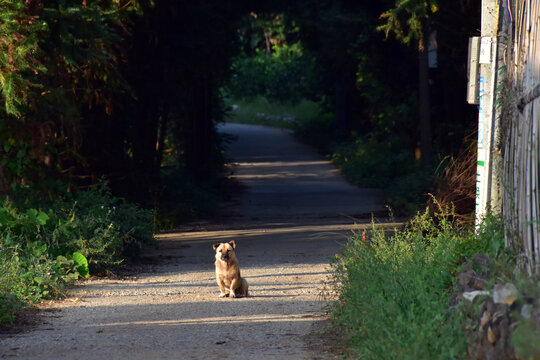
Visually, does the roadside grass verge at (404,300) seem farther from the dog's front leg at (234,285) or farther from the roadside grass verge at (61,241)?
the roadside grass verge at (61,241)

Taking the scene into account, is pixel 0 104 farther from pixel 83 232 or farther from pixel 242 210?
pixel 242 210

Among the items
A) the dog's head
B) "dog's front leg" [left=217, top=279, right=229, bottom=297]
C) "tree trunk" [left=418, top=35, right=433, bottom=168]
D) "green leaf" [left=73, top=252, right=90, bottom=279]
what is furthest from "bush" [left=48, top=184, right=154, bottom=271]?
"tree trunk" [left=418, top=35, right=433, bottom=168]

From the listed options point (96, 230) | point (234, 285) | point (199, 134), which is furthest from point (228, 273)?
point (199, 134)

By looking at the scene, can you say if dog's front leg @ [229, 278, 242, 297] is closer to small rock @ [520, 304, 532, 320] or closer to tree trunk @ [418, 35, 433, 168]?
small rock @ [520, 304, 532, 320]

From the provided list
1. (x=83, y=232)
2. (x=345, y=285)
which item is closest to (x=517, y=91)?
(x=345, y=285)

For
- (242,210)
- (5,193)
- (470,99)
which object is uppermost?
(470,99)

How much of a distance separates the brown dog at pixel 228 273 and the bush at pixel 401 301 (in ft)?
4.95

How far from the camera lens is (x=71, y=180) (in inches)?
556

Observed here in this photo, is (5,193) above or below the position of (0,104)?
below

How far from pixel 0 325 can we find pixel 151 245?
5802 millimetres

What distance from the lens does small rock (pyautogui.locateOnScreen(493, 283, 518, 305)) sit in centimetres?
520

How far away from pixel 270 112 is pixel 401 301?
54.9 m

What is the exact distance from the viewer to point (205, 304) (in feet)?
31.7

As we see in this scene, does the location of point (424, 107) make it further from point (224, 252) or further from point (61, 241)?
point (224, 252)
